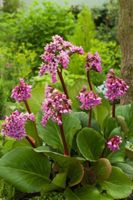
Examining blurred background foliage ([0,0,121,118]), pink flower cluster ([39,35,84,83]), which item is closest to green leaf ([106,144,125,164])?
pink flower cluster ([39,35,84,83])

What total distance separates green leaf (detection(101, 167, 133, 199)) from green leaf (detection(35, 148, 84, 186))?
0.55ft

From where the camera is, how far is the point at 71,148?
3.36 meters

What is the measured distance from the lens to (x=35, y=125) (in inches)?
133

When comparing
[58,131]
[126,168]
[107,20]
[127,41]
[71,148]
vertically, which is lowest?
[126,168]

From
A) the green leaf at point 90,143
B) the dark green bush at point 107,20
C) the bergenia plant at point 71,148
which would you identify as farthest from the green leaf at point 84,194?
the dark green bush at point 107,20

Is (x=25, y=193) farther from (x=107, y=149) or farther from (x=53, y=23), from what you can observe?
(x=53, y=23)

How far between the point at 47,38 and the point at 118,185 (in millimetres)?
8415

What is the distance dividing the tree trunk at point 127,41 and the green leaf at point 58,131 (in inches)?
57.4

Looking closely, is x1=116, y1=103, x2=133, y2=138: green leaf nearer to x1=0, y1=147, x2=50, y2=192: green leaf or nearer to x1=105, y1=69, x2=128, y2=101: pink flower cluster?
x1=105, y1=69, x2=128, y2=101: pink flower cluster

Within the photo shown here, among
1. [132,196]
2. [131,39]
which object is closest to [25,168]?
[132,196]

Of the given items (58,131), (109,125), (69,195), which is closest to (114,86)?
(109,125)

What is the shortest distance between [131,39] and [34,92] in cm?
141

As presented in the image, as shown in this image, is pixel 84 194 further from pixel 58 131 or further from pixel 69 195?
pixel 58 131

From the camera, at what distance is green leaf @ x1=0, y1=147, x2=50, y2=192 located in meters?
3.09
